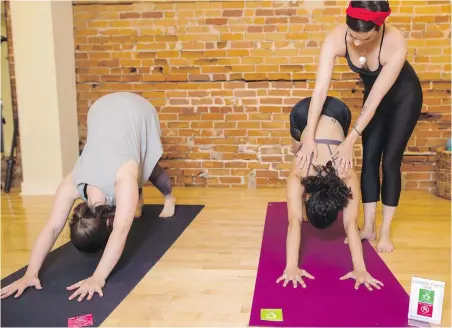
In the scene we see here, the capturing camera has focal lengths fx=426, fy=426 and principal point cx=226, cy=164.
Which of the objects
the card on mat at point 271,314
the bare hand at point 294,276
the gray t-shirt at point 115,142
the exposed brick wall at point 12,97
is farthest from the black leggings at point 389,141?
the exposed brick wall at point 12,97

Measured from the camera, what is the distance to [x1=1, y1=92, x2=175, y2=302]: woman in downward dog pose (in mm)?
2006

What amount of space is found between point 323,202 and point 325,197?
0.03 meters

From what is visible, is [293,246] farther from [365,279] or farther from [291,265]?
[365,279]

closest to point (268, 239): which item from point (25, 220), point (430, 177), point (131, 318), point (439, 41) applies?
point (131, 318)

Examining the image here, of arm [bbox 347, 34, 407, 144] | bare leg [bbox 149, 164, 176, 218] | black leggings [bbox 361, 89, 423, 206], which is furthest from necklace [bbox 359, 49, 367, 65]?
bare leg [bbox 149, 164, 176, 218]

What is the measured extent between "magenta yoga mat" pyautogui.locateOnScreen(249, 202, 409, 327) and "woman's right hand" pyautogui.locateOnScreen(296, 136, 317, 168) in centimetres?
55

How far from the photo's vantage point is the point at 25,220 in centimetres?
323

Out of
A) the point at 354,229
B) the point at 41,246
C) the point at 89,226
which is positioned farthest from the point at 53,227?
the point at 354,229

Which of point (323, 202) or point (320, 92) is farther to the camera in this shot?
point (320, 92)

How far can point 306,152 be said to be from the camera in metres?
2.17

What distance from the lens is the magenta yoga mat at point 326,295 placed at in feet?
5.51

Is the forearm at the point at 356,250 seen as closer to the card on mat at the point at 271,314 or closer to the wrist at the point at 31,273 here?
the card on mat at the point at 271,314

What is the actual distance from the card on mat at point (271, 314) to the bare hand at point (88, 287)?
29.0 inches

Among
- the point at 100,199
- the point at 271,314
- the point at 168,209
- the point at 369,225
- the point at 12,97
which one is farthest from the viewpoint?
the point at 12,97
